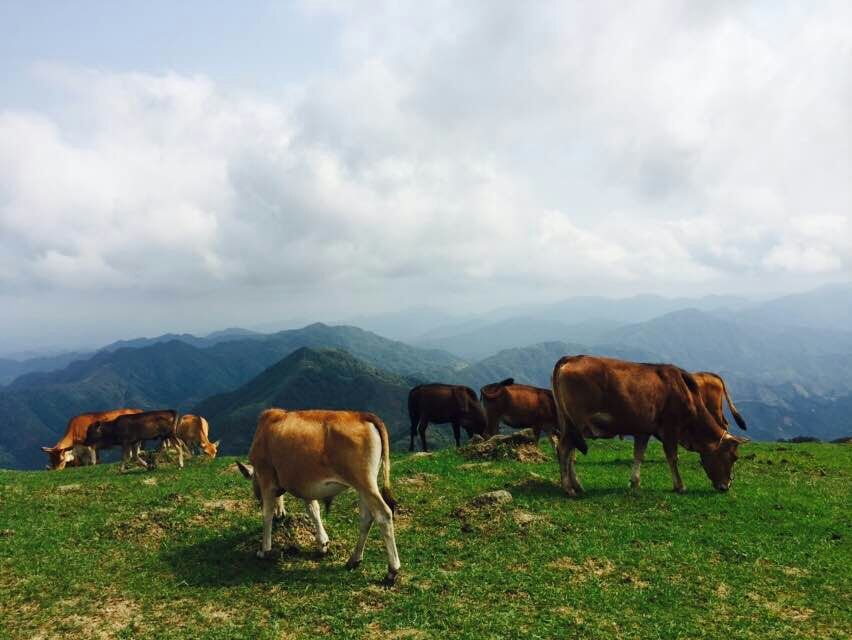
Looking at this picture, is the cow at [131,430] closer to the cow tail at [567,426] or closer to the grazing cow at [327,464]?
the grazing cow at [327,464]

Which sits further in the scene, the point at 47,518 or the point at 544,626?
the point at 47,518

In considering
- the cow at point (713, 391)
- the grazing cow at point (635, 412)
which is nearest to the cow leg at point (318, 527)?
the grazing cow at point (635, 412)

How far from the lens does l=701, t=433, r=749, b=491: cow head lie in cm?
1567

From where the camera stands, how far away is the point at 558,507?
45.2ft

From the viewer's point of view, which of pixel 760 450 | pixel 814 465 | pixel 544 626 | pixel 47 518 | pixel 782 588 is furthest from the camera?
pixel 760 450

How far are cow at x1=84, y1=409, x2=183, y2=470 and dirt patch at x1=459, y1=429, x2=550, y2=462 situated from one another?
13308mm

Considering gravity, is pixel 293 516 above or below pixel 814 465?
above

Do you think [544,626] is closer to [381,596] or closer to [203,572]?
[381,596]

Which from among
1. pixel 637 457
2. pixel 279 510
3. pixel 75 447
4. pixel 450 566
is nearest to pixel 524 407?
pixel 637 457

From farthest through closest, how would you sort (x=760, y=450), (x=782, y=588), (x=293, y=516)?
(x=760, y=450)
(x=293, y=516)
(x=782, y=588)

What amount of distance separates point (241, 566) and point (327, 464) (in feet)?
9.28

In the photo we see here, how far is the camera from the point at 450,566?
410 inches

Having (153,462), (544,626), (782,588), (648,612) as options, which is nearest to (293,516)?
(544,626)

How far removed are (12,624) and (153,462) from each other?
15756mm
